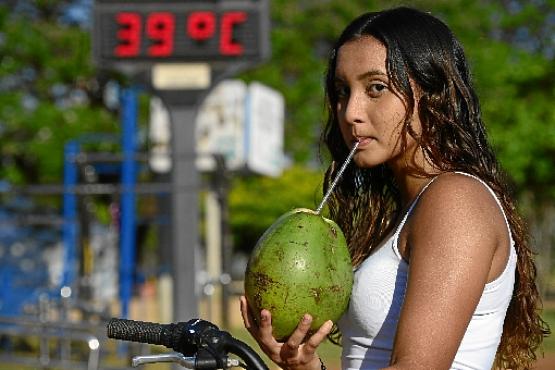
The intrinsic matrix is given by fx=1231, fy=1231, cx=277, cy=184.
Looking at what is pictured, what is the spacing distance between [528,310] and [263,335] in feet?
2.01

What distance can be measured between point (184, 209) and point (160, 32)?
1.65m

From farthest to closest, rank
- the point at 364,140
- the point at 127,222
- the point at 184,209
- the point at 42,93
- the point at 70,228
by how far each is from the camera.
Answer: the point at 42,93
the point at 70,228
the point at 127,222
the point at 184,209
the point at 364,140

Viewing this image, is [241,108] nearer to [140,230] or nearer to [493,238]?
[140,230]

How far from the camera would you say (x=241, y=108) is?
19.0 meters

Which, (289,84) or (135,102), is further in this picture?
(289,84)

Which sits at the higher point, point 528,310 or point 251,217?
point 528,310

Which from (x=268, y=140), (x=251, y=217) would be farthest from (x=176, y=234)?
(x=251, y=217)

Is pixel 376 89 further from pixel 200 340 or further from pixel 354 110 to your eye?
pixel 200 340

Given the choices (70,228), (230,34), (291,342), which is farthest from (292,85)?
(291,342)

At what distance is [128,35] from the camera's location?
9.93 metres

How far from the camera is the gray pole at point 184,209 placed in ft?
34.6

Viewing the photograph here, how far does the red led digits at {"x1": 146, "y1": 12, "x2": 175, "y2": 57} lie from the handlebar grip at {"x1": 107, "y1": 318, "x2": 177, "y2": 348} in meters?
7.65

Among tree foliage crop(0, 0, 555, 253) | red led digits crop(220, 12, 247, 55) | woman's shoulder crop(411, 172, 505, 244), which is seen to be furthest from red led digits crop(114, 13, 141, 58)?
tree foliage crop(0, 0, 555, 253)

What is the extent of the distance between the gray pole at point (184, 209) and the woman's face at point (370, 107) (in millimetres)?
8112
